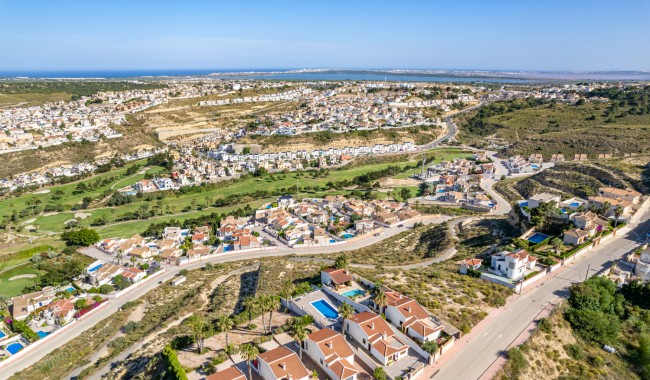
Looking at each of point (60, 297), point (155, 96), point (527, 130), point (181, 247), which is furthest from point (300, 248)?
point (155, 96)

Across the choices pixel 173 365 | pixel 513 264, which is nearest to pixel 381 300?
pixel 513 264

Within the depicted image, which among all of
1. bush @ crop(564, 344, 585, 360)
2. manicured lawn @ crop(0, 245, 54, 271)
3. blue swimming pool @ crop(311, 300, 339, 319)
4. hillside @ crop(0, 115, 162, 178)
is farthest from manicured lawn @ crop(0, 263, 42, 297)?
bush @ crop(564, 344, 585, 360)

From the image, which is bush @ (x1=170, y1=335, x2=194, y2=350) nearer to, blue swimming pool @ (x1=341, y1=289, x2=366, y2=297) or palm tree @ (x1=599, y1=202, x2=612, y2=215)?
blue swimming pool @ (x1=341, y1=289, x2=366, y2=297)

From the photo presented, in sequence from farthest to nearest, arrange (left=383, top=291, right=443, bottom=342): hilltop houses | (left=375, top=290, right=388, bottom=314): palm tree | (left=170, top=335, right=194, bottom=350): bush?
(left=375, top=290, right=388, bottom=314): palm tree < (left=170, top=335, right=194, bottom=350): bush < (left=383, top=291, right=443, bottom=342): hilltop houses

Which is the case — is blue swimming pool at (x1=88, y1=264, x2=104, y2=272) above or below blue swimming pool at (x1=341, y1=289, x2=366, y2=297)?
below

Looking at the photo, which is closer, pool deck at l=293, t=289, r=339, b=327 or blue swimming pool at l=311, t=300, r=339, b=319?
pool deck at l=293, t=289, r=339, b=327
